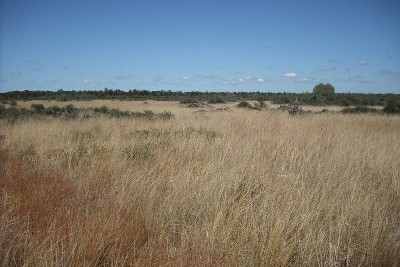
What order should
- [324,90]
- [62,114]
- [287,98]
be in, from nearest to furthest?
[62,114] < [287,98] < [324,90]

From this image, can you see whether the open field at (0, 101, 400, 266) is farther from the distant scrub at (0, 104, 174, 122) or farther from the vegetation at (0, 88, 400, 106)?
the vegetation at (0, 88, 400, 106)

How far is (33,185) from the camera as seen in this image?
3.76 meters

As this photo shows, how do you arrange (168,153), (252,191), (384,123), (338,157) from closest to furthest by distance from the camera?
(252,191), (338,157), (168,153), (384,123)

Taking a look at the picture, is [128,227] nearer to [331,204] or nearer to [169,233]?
[169,233]

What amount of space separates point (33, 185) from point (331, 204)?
3690mm

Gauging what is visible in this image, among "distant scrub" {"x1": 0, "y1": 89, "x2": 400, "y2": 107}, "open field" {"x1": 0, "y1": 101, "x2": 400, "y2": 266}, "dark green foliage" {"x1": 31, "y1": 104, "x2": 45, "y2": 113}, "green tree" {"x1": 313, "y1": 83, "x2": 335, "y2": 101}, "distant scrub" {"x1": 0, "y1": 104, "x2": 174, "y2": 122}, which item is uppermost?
"green tree" {"x1": 313, "y1": 83, "x2": 335, "y2": 101}

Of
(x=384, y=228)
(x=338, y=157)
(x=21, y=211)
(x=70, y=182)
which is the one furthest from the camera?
(x=338, y=157)

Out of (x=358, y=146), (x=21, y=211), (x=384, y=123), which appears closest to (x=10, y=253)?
(x=21, y=211)

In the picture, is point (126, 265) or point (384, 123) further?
point (384, 123)

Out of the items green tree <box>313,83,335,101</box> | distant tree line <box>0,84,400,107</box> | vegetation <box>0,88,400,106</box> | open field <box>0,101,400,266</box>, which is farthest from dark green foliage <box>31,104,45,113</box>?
green tree <box>313,83,335,101</box>

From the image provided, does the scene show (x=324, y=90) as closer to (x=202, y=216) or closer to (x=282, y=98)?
(x=282, y=98)

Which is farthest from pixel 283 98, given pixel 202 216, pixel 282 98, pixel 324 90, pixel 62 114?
pixel 202 216

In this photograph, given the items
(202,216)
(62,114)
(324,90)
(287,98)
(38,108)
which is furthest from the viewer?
(324,90)

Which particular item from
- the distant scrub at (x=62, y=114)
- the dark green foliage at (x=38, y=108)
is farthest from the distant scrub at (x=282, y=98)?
the distant scrub at (x=62, y=114)
